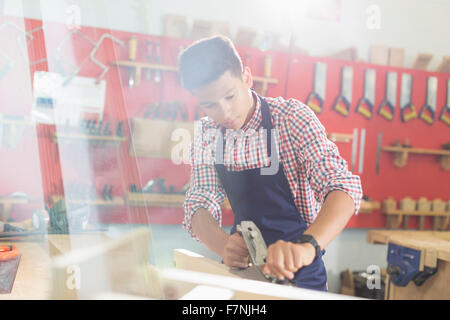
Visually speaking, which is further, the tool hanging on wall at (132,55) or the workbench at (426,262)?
the tool hanging on wall at (132,55)

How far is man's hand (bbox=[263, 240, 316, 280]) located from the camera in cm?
58

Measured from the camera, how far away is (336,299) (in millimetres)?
518

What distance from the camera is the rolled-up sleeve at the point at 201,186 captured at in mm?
860

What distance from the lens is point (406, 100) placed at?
2.43m

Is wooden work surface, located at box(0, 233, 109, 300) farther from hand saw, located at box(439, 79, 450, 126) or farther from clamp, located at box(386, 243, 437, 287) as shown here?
hand saw, located at box(439, 79, 450, 126)

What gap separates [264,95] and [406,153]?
95 centimetres

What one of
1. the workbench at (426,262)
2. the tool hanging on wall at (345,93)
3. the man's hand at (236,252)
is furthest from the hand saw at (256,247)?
the tool hanging on wall at (345,93)

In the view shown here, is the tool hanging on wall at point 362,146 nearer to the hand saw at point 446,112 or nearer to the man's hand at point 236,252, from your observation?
the hand saw at point 446,112

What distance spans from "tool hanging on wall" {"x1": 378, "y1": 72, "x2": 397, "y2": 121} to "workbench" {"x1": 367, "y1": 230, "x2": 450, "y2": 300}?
40.0 inches

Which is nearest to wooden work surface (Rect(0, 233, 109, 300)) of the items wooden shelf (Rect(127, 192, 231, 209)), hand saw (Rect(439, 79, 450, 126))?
wooden shelf (Rect(127, 192, 231, 209))

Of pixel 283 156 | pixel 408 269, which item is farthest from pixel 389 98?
pixel 283 156

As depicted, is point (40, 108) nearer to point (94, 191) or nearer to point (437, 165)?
point (94, 191)

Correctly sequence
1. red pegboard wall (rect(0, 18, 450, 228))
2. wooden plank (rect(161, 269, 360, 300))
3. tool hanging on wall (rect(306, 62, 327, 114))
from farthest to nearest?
tool hanging on wall (rect(306, 62, 327, 114)) < red pegboard wall (rect(0, 18, 450, 228)) < wooden plank (rect(161, 269, 360, 300))

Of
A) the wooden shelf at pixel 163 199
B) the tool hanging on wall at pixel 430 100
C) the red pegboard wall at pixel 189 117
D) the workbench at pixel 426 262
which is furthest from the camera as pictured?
the tool hanging on wall at pixel 430 100
